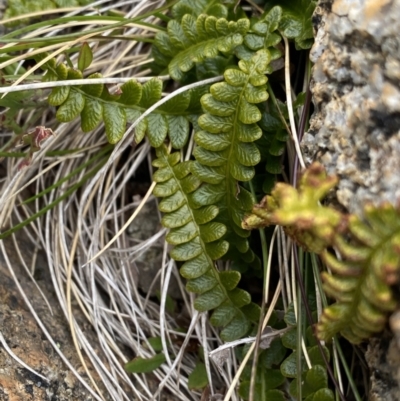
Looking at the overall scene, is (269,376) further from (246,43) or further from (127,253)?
(246,43)

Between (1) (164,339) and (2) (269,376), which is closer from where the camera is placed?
(2) (269,376)

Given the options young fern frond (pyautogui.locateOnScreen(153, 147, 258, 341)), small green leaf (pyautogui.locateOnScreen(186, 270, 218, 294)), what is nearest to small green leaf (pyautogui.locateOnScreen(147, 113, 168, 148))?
young fern frond (pyautogui.locateOnScreen(153, 147, 258, 341))

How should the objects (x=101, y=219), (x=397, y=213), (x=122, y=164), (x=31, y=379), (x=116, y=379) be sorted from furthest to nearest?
(x=122, y=164)
(x=101, y=219)
(x=116, y=379)
(x=31, y=379)
(x=397, y=213)

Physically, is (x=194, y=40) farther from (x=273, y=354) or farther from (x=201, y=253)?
(x=273, y=354)

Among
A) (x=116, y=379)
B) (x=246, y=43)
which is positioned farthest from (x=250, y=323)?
(x=246, y=43)

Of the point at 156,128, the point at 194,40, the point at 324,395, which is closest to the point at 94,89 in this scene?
the point at 156,128

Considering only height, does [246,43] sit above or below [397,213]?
above
